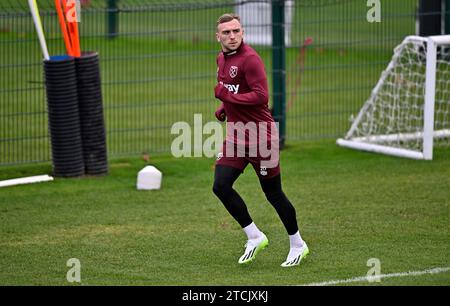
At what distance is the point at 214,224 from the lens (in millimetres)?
10055

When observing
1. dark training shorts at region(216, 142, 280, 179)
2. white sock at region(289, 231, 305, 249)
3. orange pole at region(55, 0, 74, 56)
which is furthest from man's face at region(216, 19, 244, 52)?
orange pole at region(55, 0, 74, 56)

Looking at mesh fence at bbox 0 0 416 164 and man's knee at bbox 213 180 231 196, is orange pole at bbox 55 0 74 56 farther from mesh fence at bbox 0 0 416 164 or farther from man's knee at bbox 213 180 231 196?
man's knee at bbox 213 180 231 196

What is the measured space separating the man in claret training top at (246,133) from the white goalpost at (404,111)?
15.7 ft

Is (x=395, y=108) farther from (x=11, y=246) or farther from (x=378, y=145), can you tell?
(x=11, y=246)

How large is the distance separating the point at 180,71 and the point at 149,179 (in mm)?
6447

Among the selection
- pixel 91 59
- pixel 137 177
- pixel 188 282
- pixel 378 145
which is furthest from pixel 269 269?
pixel 378 145

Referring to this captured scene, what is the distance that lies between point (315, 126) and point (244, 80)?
22.8 feet

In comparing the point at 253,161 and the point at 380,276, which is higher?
the point at 253,161

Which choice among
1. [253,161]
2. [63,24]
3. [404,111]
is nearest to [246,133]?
[253,161]

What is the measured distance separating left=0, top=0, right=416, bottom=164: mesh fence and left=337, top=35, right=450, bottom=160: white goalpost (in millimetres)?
571

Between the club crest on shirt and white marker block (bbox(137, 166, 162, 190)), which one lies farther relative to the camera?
white marker block (bbox(137, 166, 162, 190))

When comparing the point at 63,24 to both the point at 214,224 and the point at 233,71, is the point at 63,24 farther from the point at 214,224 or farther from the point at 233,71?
the point at 233,71

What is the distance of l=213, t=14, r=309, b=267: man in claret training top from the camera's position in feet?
26.8

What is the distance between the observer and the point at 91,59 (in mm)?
11859
